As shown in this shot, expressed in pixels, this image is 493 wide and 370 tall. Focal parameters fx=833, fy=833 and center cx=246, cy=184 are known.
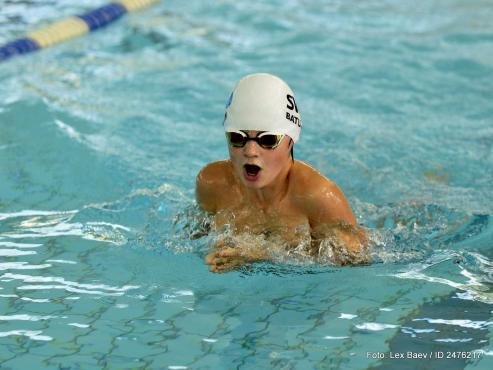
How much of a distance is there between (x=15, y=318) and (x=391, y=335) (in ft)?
4.59

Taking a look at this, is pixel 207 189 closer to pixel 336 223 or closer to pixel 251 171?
pixel 251 171

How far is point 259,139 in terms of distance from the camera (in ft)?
10.7

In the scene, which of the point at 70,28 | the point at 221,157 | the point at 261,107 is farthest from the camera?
the point at 70,28

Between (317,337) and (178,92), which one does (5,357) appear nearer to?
(317,337)

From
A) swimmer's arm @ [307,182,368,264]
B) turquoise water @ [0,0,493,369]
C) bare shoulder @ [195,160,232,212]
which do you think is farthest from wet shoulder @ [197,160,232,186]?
swimmer's arm @ [307,182,368,264]

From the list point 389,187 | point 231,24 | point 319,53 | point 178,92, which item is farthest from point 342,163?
point 231,24

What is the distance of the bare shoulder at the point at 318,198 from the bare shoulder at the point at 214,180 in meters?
0.34

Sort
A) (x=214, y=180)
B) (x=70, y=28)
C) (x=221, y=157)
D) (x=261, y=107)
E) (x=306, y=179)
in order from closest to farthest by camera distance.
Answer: (x=261, y=107)
(x=306, y=179)
(x=214, y=180)
(x=221, y=157)
(x=70, y=28)

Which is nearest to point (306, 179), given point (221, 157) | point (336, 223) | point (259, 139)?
point (336, 223)

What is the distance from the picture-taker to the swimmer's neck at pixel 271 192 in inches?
138

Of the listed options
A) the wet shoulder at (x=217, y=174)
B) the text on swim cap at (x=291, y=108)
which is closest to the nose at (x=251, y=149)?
the text on swim cap at (x=291, y=108)

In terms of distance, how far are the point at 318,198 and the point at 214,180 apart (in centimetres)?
53

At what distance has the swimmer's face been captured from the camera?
10.7 feet

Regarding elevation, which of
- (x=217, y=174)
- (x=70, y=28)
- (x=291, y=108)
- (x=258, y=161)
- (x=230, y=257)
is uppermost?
(x=70, y=28)
